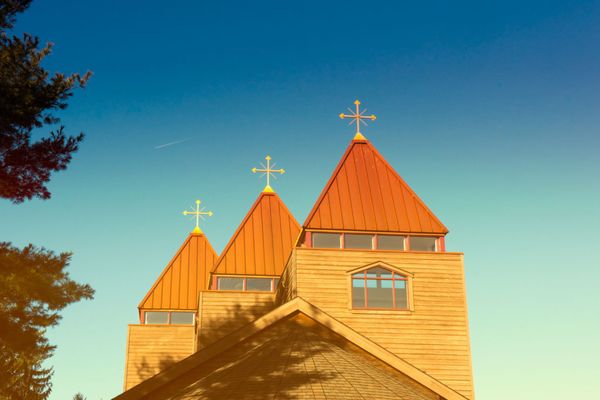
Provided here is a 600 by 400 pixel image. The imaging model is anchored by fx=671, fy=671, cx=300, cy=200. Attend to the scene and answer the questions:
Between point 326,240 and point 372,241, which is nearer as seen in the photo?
point 326,240

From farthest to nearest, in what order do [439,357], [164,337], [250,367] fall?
[164,337], [439,357], [250,367]

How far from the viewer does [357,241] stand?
25906mm

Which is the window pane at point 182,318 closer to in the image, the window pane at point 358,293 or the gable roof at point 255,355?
the window pane at point 358,293

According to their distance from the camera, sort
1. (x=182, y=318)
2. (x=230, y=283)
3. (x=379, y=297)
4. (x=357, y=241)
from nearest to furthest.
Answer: (x=379, y=297), (x=357, y=241), (x=230, y=283), (x=182, y=318)

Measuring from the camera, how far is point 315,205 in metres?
26.3

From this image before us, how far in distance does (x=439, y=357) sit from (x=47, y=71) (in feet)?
53.1

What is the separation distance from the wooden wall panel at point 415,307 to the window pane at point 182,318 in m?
11.0

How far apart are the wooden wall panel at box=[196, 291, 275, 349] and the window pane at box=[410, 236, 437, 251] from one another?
6.96 metres

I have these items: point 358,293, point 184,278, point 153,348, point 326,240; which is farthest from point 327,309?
point 184,278

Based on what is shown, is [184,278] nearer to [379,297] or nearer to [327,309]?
[327,309]

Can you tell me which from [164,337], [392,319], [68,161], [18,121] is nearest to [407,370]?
[392,319]

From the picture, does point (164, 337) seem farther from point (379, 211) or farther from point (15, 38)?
point (15, 38)

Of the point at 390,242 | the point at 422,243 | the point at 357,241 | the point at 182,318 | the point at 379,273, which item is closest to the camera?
the point at 379,273

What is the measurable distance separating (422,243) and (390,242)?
1.31m
